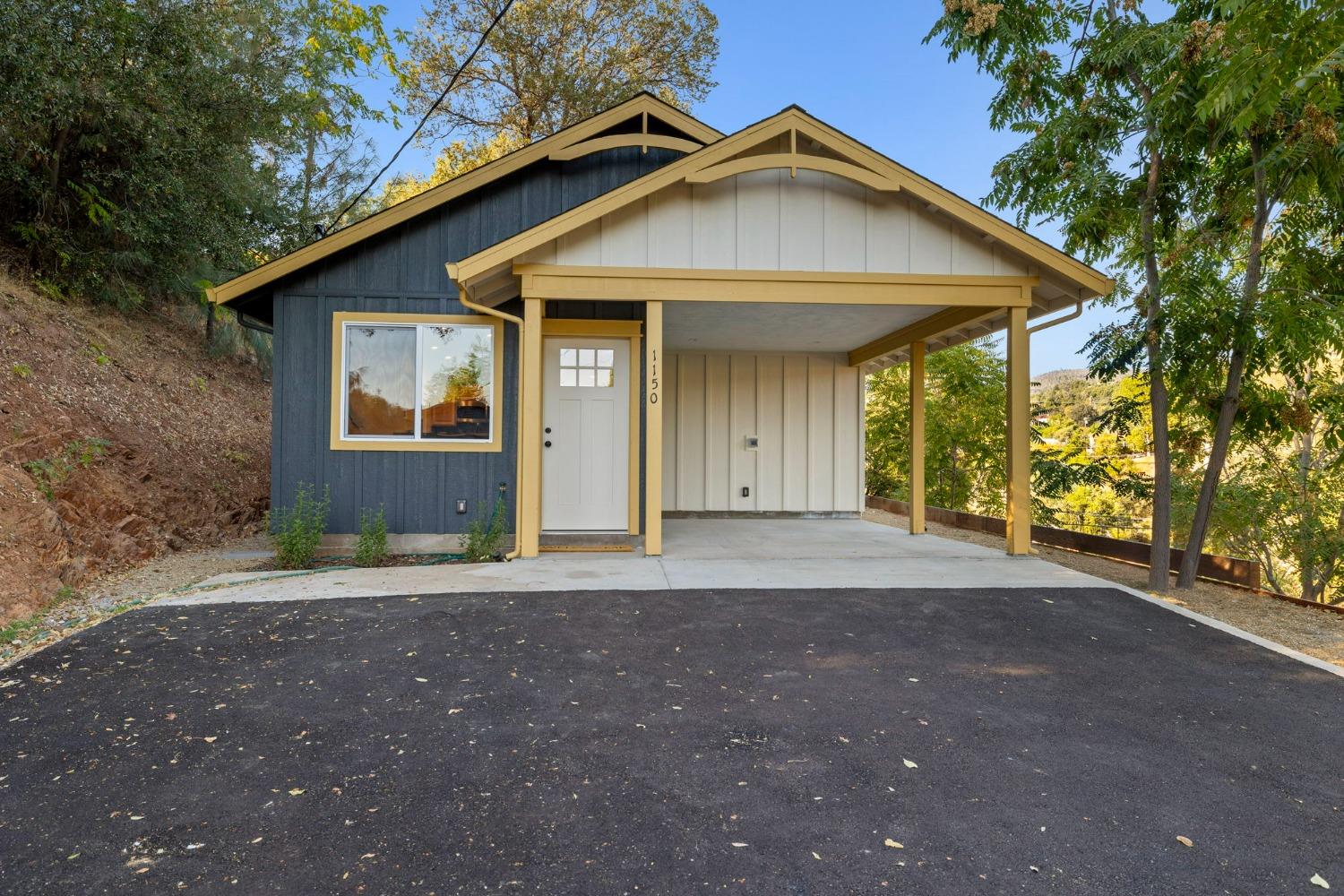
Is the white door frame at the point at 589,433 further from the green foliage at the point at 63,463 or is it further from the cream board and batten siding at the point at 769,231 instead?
the green foliage at the point at 63,463

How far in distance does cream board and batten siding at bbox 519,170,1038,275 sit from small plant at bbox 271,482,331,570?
298 cm

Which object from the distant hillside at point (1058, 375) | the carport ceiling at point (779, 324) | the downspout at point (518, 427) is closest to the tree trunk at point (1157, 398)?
the carport ceiling at point (779, 324)

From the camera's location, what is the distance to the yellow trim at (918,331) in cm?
652

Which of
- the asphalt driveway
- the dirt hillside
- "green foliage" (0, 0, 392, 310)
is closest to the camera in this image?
the asphalt driveway

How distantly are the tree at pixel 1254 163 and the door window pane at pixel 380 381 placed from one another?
619 cm

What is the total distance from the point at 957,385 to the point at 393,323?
8331 millimetres

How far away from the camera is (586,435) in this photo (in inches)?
270

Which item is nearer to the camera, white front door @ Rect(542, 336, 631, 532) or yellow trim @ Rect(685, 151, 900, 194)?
yellow trim @ Rect(685, 151, 900, 194)

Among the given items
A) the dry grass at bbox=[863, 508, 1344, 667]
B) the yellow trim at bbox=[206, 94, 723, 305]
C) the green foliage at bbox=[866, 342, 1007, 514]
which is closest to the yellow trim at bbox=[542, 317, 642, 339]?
the yellow trim at bbox=[206, 94, 723, 305]

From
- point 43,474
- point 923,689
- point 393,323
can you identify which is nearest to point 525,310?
point 393,323

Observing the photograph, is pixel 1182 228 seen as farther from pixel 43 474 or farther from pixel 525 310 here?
pixel 43 474

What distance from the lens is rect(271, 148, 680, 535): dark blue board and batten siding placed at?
641cm

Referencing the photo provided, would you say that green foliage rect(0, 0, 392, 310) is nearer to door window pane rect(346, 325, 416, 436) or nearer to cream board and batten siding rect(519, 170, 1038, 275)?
door window pane rect(346, 325, 416, 436)

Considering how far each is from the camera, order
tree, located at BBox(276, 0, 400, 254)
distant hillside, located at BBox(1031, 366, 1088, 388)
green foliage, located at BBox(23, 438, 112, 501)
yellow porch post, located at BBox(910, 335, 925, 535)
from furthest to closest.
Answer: distant hillside, located at BBox(1031, 366, 1088, 388)
tree, located at BBox(276, 0, 400, 254)
yellow porch post, located at BBox(910, 335, 925, 535)
green foliage, located at BBox(23, 438, 112, 501)
